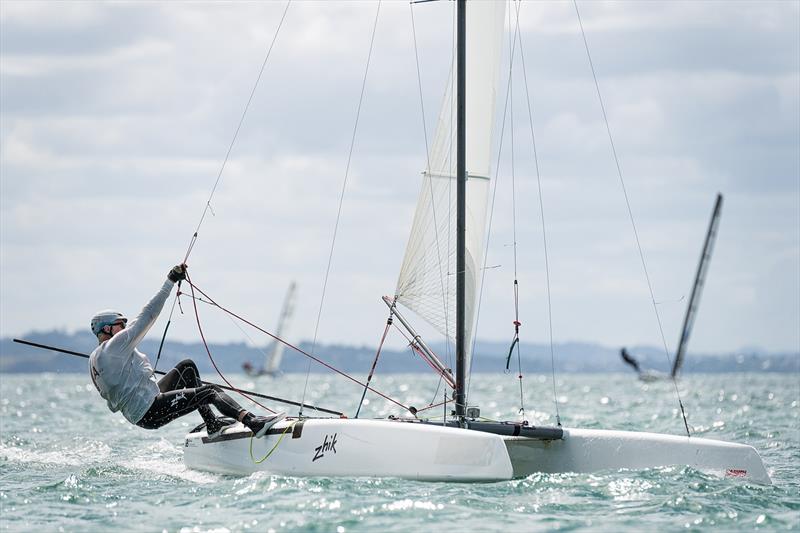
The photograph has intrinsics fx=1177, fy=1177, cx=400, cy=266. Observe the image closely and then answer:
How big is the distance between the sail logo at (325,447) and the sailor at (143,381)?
0.70m

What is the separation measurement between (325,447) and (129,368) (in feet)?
6.13

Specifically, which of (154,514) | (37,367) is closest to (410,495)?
(154,514)

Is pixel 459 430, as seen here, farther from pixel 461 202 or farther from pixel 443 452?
pixel 461 202

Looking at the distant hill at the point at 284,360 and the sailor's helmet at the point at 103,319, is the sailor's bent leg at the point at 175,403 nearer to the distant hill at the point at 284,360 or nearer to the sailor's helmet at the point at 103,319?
the sailor's helmet at the point at 103,319

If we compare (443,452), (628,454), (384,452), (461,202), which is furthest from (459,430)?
(461,202)

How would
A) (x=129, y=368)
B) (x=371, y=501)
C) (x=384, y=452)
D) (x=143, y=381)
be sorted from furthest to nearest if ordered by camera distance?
(x=143, y=381), (x=129, y=368), (x=384, y=452), (x=371, y=501)

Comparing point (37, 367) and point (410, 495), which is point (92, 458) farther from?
point (37, 367)

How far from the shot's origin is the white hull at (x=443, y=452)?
9.30 metres

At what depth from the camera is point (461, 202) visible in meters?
10.9

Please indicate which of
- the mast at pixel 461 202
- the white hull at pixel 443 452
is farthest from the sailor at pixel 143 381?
the mast at pixel 461 202

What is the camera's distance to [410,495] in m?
8.72

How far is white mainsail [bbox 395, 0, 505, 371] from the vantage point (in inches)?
440

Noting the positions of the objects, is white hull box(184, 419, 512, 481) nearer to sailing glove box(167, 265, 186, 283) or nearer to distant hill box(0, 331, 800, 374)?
sailing glove box(167, 265, 186, 283)

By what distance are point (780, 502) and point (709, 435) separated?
310 inches
